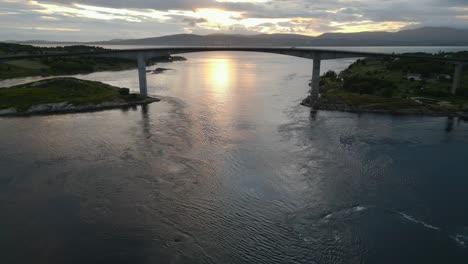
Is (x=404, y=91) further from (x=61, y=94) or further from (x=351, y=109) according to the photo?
(x=61, y=94)

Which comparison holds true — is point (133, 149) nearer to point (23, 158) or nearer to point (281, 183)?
point (23, 158)

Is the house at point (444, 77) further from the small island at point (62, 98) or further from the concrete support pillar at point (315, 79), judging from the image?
the small island at point (62, 98)

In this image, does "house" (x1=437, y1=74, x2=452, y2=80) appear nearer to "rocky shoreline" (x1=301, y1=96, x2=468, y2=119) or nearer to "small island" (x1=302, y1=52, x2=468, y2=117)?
"small island" (x1=302, y1=52, x2=468, y2=117)

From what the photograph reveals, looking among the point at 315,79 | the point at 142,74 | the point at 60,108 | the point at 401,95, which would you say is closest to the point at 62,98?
the point at 60,108

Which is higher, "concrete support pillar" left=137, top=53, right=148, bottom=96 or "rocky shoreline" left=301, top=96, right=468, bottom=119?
"concrete support pillar" left=137, top=53, right=148, bottom=96

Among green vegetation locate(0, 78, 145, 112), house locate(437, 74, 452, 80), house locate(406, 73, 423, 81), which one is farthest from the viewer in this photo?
house locate(406, 73, 423, 81)

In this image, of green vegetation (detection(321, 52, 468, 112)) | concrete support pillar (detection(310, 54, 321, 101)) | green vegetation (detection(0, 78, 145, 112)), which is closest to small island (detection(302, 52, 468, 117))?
green vegetation (detection(321, 52, 468, 112))

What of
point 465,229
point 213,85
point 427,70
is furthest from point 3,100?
point 427,70
